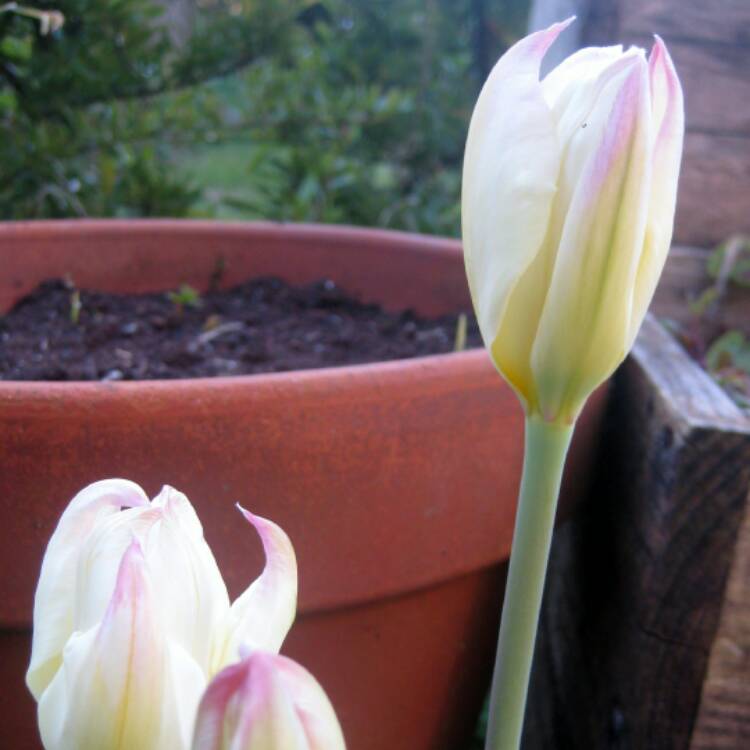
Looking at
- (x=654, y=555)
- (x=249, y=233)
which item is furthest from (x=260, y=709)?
(x=249, y=233)

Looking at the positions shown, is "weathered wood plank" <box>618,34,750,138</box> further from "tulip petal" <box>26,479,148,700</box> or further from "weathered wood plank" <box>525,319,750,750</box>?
"tulip petal" <box>26,479,148,700</box>

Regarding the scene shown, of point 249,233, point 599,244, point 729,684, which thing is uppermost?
point 599,244

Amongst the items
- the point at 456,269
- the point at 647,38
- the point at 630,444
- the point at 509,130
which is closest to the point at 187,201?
the point at 456,269

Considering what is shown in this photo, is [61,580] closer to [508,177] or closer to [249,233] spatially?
[508,177]

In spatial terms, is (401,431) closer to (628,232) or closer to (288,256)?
(628,232)

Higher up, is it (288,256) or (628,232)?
(628,232)

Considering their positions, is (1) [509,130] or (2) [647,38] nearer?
(1) [509,130]

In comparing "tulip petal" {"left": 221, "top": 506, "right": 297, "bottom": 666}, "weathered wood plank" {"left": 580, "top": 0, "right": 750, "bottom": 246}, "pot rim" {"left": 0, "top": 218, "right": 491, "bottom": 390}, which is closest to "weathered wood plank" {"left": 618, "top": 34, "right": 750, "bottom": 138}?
"weathered wood plank" {"left": 580, "top": 0, "right": 750, "bottom": 246}
